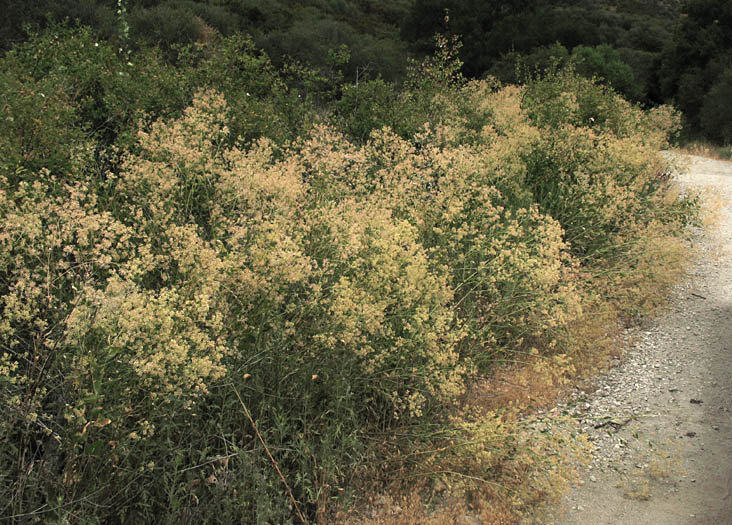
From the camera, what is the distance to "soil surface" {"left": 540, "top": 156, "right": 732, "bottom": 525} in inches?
148

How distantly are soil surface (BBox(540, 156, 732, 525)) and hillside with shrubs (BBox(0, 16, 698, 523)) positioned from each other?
0.93 ft

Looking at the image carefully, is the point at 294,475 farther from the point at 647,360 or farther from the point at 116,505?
the point at 647,360

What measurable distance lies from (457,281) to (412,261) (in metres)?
1.31

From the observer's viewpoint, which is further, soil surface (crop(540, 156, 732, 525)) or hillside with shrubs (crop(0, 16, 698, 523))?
soil surface (crop(540, 156, 732, 525))

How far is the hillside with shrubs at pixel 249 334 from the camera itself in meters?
2.61

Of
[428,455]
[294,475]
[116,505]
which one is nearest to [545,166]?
[428,455]

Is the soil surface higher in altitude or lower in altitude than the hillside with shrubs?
lower

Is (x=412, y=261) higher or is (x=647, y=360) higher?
(x=412, y=261)

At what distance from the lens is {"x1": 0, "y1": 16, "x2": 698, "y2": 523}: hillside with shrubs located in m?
2.61

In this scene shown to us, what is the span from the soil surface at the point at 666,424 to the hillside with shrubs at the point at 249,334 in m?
0.28

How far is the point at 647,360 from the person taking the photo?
5797mm

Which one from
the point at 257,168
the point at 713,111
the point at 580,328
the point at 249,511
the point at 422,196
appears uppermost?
the point at 257,168

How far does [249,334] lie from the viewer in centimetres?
321

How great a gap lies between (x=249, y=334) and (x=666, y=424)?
3640mm
